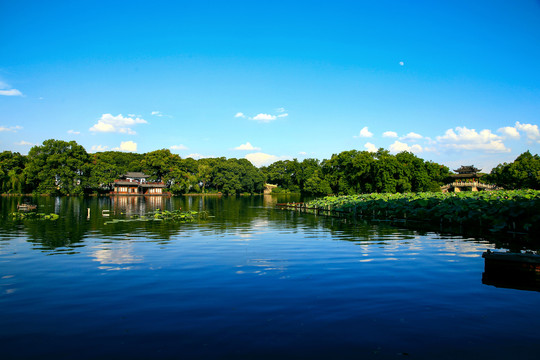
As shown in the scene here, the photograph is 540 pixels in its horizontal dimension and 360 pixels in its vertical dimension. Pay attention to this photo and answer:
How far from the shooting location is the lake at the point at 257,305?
5.52 meters

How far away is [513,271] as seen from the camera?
9.48 m

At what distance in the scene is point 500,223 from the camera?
20.3 m

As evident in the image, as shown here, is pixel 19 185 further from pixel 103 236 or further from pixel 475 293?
pixel 475 293

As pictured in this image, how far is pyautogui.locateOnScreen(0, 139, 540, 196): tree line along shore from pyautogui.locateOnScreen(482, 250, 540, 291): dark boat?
4765cm

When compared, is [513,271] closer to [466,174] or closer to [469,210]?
[469,210]

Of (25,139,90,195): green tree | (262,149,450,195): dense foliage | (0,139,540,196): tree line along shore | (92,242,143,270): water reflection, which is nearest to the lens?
(92,242,143,270): water reflection

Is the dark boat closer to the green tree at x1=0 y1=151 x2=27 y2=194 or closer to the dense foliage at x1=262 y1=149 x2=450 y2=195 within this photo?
the dense foliage at x1=262 y1=149 x2=450 y2=195

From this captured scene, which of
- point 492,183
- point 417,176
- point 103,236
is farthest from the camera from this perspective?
point 492,183

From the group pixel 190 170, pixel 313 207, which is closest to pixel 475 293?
pixel 313 207

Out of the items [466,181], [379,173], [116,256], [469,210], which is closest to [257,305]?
[116,256]

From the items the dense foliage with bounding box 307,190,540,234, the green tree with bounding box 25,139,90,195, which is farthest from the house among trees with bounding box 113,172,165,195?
the dense foliage with bounding box 307,190,540,234

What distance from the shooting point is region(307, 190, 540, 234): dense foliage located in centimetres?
1919

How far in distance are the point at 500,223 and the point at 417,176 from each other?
40.5 meters

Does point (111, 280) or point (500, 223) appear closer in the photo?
point (111, 280)
